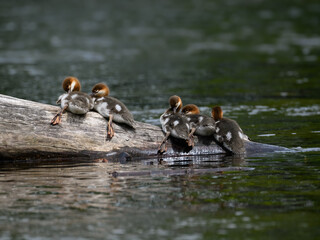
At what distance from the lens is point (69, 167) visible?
32.9 ft

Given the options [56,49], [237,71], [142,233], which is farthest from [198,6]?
[142,233]

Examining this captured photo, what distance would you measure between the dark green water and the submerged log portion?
0.28 metres

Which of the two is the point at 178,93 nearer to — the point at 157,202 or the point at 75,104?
the point at 75,104

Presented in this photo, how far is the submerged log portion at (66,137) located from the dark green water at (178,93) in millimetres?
284

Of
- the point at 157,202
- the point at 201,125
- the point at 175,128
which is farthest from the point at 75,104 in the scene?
the point at 157,202

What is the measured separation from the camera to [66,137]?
10.2m

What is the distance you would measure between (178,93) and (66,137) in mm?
9637

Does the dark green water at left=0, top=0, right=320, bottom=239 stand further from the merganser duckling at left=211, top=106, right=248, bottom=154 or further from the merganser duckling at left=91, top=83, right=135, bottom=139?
the merganser duckling at left=91, top=83, right=135, bottom=139

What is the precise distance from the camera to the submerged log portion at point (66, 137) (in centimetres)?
1004

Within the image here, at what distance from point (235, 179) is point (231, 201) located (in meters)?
1.24

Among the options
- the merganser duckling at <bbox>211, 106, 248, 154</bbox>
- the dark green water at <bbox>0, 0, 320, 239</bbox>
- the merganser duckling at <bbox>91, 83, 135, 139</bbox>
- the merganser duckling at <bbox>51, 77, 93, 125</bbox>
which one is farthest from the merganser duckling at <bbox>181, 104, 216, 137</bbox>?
the merganser duckling at <bbox>51, 77, 93, 125</bbox>

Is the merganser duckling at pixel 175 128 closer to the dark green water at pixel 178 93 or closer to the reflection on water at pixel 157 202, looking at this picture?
the dark green water at pixel 178 93

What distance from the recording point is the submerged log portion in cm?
1004

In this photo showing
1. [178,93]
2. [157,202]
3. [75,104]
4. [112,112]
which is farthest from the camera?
[178,93]
